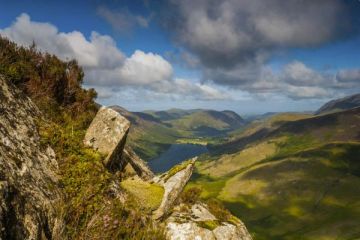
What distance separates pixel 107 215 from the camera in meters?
8.68

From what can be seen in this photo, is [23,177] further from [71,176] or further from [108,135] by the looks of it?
[108,135]

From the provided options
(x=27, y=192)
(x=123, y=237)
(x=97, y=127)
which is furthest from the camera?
(x=97, y=127)

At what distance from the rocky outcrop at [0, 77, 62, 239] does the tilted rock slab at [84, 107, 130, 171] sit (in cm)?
243

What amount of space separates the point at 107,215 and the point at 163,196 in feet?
18.5

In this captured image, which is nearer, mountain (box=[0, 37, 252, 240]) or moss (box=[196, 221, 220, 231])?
mountain (box=[0, 37, 252, 240])

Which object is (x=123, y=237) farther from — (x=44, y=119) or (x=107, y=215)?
(x=44, y=119)

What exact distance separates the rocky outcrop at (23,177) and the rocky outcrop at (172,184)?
202 inches

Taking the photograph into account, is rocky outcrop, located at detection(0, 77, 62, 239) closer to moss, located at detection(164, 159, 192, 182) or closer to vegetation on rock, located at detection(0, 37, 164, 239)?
vegetation on rock, located at detection(0, 37, 164, 239)

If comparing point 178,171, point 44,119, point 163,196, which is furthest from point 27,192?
point 178,171

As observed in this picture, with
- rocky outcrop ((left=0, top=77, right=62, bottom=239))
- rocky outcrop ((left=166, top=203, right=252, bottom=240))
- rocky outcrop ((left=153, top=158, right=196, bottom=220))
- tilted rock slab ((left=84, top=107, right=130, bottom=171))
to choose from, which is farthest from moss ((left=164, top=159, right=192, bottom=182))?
rocky outcrop ((left=0, top=77, right=62, bottom=239))

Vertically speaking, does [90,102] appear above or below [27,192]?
above

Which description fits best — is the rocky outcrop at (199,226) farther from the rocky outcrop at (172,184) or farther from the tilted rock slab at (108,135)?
the tilted rock slab at (108,135)

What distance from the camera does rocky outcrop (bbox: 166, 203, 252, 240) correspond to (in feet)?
42.9

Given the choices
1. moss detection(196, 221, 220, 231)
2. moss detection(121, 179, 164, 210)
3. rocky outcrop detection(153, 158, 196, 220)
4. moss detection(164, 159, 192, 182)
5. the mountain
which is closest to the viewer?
the mountain
